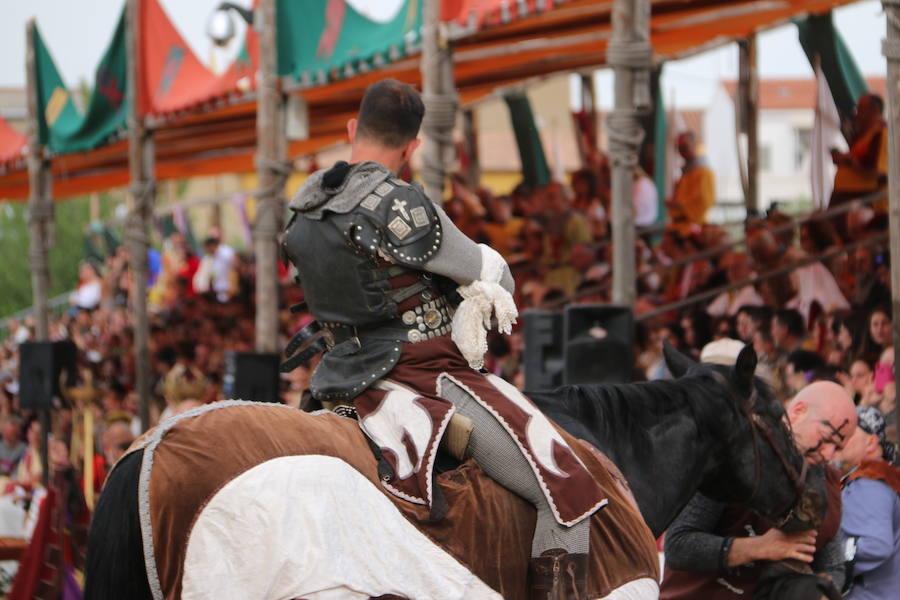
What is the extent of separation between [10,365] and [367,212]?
17.4m

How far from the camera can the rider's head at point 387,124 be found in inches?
172

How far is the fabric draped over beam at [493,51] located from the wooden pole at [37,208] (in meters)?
0.54

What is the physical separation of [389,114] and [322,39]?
6.94 metres

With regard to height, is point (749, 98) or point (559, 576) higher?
point (749, 98)

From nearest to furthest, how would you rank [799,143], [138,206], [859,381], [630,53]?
[859,381] < [630,53] < [138,206] < [799,143]

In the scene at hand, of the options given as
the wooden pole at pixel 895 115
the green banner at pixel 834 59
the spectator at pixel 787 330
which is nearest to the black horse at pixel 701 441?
the wooden pole at pixel 895 115

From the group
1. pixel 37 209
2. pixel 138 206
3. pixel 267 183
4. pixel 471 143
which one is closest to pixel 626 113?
pixel 267 183

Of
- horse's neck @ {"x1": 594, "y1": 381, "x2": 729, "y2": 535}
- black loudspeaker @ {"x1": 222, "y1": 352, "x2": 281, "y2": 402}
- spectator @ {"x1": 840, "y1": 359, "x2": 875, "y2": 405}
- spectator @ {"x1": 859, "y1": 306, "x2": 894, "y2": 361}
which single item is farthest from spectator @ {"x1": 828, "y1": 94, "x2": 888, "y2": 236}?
horse's neck @ {"x1": 594, "y1": 381, "x2": 729, "y2": 535}

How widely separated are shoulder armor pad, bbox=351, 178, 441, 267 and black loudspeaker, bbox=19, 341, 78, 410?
30.5ft

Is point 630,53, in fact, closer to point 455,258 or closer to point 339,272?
point 455,258

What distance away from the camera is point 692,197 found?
39.2ft

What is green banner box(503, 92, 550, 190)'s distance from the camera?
15461mm

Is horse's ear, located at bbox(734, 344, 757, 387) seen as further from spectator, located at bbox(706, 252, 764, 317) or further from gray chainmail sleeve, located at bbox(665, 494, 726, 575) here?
spectator, located at bbox(706, 252, 764, 317)

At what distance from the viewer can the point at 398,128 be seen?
14.4 ft
